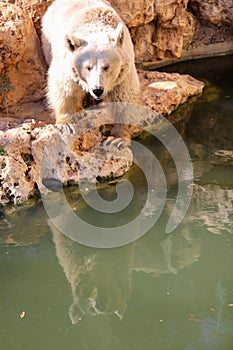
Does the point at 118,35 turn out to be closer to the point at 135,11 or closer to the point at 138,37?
the point at 135,11

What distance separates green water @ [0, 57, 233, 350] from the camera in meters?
3.62

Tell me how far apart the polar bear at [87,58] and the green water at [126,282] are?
95 cm

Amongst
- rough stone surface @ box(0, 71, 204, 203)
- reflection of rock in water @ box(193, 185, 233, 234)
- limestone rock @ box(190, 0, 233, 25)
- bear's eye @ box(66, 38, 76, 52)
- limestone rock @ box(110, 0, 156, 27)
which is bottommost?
reflection of rock in water @ box(193, 185, 233, 234)

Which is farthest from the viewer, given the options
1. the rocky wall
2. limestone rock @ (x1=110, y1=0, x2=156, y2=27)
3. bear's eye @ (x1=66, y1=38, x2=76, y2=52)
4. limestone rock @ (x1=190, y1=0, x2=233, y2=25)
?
limestone rock @ (x1=190, y1=0, x2=233, y2=25)

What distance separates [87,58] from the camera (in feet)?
16.4

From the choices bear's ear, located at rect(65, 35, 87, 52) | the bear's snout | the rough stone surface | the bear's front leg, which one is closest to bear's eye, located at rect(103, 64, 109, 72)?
the bear's snout

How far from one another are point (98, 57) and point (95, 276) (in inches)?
78.8

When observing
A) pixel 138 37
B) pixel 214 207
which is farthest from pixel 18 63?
pixel 214 207

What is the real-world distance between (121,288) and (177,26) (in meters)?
4.84

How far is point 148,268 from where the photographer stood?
429 cm

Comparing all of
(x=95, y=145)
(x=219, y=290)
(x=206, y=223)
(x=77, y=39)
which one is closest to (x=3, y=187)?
(x=95, y=145)

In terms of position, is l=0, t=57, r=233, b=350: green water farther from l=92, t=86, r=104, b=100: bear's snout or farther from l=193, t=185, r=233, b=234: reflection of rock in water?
l=92, t=86, r=104, b=100: bear's snout

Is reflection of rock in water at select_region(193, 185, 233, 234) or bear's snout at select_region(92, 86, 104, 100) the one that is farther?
bear's snout at select_region(92, 86, 104, 100)

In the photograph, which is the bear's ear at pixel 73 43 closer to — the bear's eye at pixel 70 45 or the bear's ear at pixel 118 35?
the bear's eye at pixel 70 45
